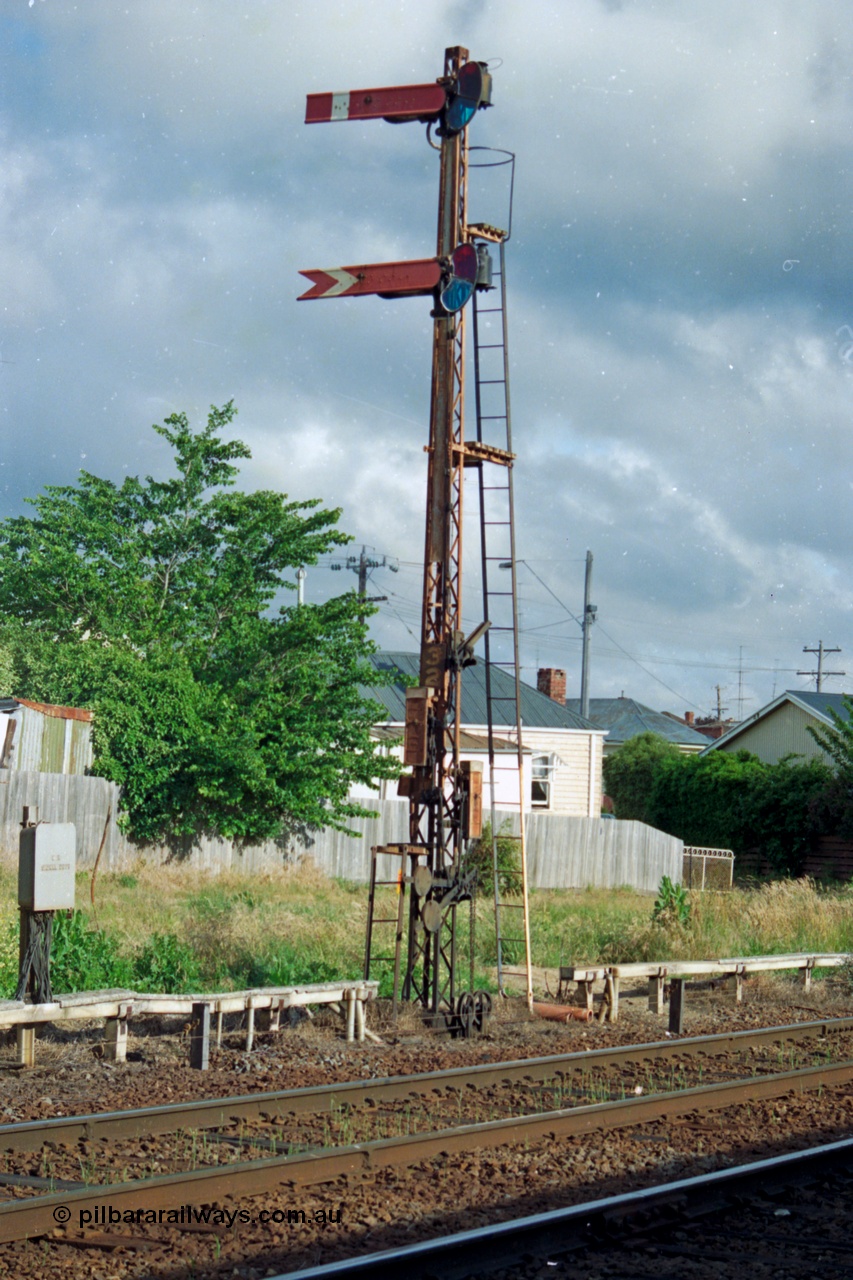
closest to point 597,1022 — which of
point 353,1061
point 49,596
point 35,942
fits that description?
point 353,1061

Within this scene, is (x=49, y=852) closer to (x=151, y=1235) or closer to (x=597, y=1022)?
(x=151, y=1235)

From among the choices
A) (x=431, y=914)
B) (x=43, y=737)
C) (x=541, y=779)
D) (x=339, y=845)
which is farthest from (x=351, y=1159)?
(x=541, y=779)

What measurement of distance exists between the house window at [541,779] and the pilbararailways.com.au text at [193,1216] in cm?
3700

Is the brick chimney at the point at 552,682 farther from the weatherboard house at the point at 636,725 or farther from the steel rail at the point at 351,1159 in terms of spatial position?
the steel rail at the point at 351,1159

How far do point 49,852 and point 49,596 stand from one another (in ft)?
74.7

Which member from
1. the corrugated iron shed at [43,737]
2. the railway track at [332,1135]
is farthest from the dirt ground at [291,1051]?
the corrugated iron shed at [43,737]

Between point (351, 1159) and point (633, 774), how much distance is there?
1913 inches

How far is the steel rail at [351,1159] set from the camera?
607 cm

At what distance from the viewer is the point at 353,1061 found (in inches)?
435

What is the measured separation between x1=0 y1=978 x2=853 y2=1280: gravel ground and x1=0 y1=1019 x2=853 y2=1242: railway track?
15 cm

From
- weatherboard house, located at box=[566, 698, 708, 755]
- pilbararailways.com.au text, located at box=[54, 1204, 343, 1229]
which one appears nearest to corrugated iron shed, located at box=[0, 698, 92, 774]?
pilbararailways.com.au text, located at box=[54, 1204, 343, 1229]

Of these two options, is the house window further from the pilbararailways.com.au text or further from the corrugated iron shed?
the pilbararailways.com.au text

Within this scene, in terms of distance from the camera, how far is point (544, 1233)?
6027 millimetres

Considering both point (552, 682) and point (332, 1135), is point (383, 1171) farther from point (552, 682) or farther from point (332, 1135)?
point (552, 682)
